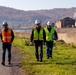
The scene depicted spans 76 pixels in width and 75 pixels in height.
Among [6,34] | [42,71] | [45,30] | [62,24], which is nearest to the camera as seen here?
[42,71]

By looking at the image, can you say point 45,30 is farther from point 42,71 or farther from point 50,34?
point 42,71

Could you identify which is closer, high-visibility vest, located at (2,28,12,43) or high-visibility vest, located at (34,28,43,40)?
high-visibility vest, located at (2,28,12,43)

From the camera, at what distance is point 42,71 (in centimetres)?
1133

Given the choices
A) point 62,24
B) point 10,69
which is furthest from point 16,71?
point 62,24

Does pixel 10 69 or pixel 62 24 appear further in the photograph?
pixel 62 24

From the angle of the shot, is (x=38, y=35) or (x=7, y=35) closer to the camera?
(x=7, y=35)

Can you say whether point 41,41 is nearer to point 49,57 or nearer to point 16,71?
point 49,57

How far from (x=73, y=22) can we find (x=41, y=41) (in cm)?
7797

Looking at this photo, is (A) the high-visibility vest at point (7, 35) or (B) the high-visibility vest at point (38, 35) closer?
(A) the high-visibility vest at point (7, 35)

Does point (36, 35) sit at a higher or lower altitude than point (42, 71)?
higher

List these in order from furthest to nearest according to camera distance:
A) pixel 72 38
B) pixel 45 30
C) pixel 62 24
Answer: pixel 62 24 < pixel 72 38 < pixel 45 30

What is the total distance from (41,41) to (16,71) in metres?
2.85

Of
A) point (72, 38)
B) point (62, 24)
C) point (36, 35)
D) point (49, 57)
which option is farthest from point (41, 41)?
point (62, 24)

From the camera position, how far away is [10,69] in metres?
12.0
